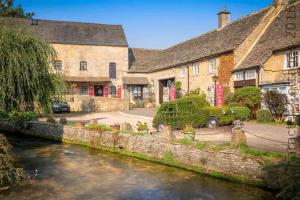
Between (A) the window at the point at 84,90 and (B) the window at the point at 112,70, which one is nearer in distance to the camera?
(A) the window at the point at 84,90

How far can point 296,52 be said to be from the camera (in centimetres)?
2311

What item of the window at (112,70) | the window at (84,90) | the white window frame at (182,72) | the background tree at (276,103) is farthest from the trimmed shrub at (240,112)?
the window at (84,90)

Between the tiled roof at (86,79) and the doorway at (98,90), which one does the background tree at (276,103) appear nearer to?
the tiled roof at (86,79)

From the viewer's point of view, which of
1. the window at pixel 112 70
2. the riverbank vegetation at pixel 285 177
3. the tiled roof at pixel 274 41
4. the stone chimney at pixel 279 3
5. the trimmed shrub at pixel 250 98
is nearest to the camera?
the riverbank vegetation at pixel 285 177

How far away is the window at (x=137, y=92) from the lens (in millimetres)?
43494

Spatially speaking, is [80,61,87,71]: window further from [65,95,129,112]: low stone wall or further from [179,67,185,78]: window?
[179,67,185,78]: window

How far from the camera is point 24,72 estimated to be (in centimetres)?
1683

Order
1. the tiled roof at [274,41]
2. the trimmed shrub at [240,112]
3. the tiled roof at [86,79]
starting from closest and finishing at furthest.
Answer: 1. the trimmed shrub at [240,112]
2. the tiled roof at [274,41]
3. the tiled roof at [86,79]

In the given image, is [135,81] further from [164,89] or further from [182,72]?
[182,72]

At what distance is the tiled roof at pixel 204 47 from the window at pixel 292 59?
572cm

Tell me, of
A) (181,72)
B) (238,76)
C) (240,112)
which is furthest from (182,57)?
(240,112)

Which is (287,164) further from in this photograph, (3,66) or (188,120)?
(3,66)

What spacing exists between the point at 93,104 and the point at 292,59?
21844 mm

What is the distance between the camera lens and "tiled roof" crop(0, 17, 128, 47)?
137 feet
